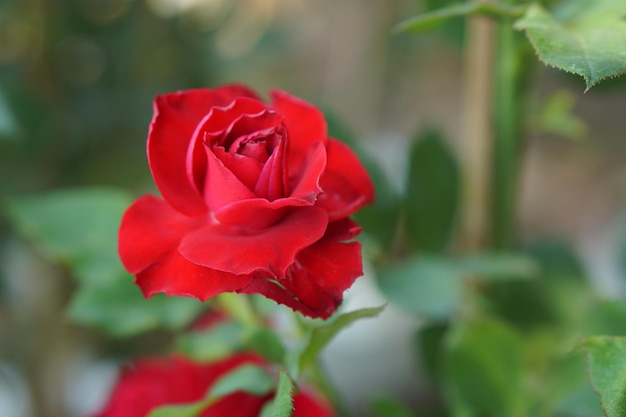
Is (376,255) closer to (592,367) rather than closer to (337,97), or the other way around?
(592,367)

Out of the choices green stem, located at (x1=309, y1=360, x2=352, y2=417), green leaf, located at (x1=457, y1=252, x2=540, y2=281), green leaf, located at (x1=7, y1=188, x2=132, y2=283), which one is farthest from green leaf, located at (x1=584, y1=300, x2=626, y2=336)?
green leaf, located at (x1=7, y1=188, x2=132, y2=283)

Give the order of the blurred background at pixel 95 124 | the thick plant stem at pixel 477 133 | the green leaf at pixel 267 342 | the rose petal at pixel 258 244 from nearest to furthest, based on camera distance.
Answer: the rose petal at pixel 258 244 < the green leaf at pixel 267 342 < the thick plant stem at pixel 477 133 < the blurred background at pixel 95 124

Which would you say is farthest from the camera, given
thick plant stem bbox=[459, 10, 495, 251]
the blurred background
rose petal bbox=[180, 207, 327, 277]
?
the blurred background

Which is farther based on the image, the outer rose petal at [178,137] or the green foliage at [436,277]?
the green foliage at [436,277]

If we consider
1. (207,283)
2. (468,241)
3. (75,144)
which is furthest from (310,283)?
(75,144)

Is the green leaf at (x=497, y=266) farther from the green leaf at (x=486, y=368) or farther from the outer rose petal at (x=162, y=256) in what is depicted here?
the outer rose petal at (x=162, y=256)

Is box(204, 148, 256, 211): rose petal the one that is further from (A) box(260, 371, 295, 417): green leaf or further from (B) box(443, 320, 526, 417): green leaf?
(B) box(443, 320, 526, 417): green leaf

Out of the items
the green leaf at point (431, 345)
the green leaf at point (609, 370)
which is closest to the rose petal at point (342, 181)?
the green leaf at point (609, 370)

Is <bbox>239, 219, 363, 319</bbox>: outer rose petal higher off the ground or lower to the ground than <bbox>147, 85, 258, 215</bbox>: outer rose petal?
lower

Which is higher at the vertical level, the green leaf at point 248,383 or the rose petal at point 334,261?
the rose petal at point 334,261
